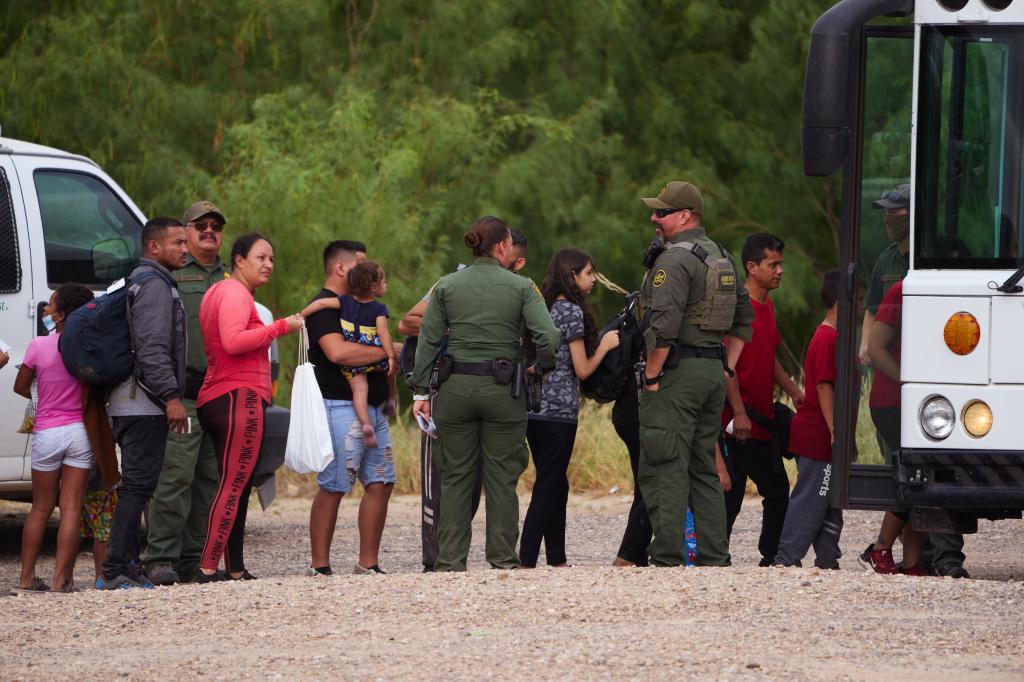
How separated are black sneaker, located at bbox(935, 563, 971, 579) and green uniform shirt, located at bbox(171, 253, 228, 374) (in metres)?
3.93

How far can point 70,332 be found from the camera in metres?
8.30

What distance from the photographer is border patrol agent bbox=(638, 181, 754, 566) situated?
8.12 metres

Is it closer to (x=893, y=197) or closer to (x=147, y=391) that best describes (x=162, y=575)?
(x=147, y=391)

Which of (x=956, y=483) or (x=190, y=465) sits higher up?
(x=956, y=483)

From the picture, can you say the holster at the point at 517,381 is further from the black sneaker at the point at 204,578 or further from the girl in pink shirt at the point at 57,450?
the girl in pink shirt at the point at 57,450

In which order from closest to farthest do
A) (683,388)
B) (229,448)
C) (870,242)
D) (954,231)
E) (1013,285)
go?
(1013,285), (954,231), (870,242), (683,388), (229,448)

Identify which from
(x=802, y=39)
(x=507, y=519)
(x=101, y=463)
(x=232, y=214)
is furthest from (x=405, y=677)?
(x=802, y=39)

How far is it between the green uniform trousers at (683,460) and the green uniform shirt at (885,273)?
104 centimetres

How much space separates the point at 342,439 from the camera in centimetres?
876

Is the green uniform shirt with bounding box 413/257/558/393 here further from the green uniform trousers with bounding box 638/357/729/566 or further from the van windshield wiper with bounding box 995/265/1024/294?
the van windshield wiper with bounding box 995/265/1024/294

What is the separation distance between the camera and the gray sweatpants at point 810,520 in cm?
859

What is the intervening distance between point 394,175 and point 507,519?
8.91m

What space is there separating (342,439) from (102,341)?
4.29 feet

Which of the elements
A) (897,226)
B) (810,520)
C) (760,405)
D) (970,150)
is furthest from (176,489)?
(970,150)
